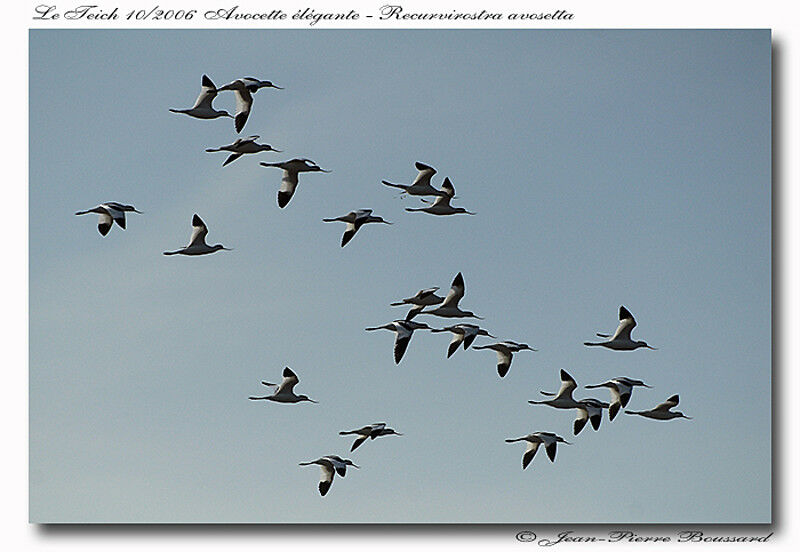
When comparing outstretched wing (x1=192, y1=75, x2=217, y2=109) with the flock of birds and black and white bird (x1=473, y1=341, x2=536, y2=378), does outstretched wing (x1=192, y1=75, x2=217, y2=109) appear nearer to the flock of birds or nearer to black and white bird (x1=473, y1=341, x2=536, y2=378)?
the flock of birds

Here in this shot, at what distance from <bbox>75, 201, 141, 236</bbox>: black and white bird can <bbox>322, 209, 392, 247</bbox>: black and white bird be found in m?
1.49

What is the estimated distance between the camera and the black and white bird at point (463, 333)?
1458cm

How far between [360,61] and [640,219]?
2307 millimetres

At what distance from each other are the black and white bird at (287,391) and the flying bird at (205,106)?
1903mm

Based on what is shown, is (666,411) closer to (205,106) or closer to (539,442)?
(539,442)

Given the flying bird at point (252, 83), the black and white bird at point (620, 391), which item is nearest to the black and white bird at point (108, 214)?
the flying bird at point (252, 83)

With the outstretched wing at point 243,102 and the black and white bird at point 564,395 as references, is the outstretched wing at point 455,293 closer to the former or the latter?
the black and white bird at point 564,395

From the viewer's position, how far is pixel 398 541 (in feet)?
45.4

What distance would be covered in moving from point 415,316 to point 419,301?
16 centimetres

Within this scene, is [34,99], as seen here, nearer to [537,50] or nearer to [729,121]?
[537,50]

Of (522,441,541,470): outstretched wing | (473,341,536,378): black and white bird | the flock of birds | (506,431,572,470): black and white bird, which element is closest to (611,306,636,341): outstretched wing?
the flock of birds

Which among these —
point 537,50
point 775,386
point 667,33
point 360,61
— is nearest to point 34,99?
point 360,61

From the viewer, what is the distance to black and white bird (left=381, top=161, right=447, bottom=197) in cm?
1438

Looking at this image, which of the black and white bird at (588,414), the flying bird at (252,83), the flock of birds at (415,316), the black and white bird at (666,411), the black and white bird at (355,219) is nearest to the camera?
the flying bird at (252,83)
